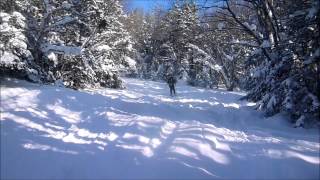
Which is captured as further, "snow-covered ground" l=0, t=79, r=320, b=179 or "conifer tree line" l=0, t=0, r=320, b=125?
"conifer tree line" l=0, t=0, r=320, b=125

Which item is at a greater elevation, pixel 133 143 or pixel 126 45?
pixel 126 45

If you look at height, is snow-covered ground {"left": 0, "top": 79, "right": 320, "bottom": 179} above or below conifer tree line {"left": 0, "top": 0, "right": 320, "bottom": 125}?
below

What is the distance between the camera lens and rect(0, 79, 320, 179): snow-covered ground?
27.0ft

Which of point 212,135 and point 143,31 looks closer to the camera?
point 212,135

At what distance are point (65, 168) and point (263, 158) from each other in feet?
13.6

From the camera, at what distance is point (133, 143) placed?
1002 cm

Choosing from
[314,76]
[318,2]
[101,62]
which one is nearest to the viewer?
[318,2]

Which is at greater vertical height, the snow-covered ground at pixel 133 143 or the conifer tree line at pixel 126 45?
the conifer tree line at pixel 126 45

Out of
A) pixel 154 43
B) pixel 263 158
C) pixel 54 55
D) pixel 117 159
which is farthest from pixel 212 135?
pixel 154 43

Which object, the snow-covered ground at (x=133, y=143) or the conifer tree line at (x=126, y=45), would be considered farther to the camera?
the conifer tree line at (x=126, y=45)

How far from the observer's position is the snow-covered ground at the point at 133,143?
324 inches

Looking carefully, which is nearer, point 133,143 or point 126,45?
point 133,143

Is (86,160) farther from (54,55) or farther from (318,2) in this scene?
(54,55)

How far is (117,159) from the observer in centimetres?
875
